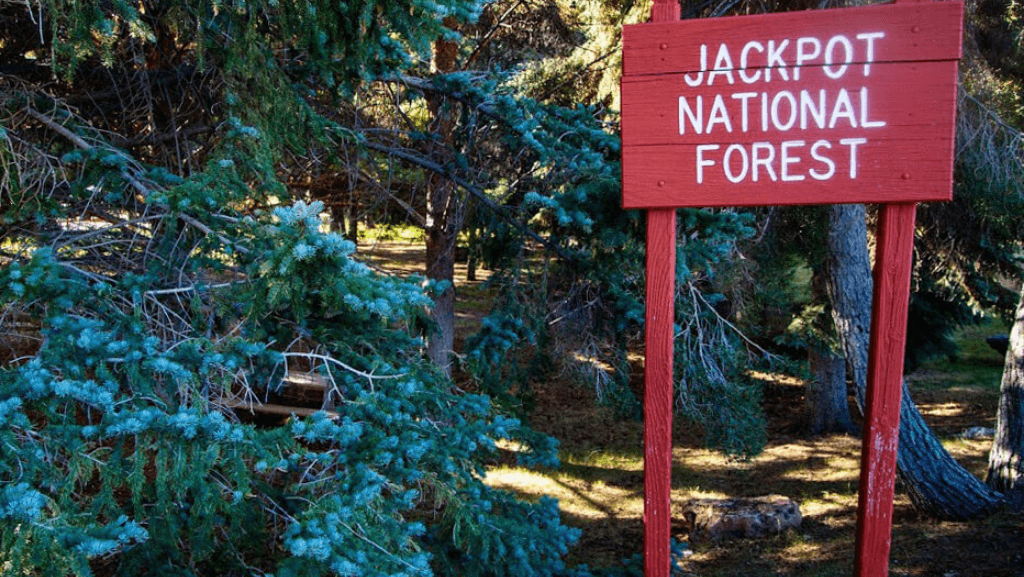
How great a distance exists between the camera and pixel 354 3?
12.5ft

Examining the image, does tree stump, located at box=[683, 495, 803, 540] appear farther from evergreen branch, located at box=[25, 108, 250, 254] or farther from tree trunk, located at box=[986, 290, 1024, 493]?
evergreen branch, located at box=[25, 108, 250, 254]

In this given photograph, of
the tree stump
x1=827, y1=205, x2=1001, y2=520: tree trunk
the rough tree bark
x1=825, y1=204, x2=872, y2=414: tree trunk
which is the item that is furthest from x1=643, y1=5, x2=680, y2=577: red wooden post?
the rough tree bark

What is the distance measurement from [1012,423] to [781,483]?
2.74 metres

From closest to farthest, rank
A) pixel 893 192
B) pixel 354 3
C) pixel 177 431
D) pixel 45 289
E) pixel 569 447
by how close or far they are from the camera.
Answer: pixel 177 431
pixel 45 289
pixel 893 192
pixel 354 3
pixel 569 447

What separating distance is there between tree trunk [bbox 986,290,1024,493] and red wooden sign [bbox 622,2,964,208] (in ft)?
18.1

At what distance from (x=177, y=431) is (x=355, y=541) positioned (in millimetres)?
593

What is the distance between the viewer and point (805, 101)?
2.80m

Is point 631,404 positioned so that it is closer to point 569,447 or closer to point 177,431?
point 177,431

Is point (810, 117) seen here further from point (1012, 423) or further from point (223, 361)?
point (1012, 423)

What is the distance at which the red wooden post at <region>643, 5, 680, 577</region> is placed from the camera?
303 cm

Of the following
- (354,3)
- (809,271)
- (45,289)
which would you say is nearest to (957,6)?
(354,3)

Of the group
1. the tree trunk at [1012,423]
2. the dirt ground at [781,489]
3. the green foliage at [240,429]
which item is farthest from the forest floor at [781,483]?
the green foliage at [240,429]

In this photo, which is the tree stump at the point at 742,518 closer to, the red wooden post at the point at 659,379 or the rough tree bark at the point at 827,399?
the rough tree bark at the point at 827,399

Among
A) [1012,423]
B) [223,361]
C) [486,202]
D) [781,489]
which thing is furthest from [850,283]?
[223,361]
